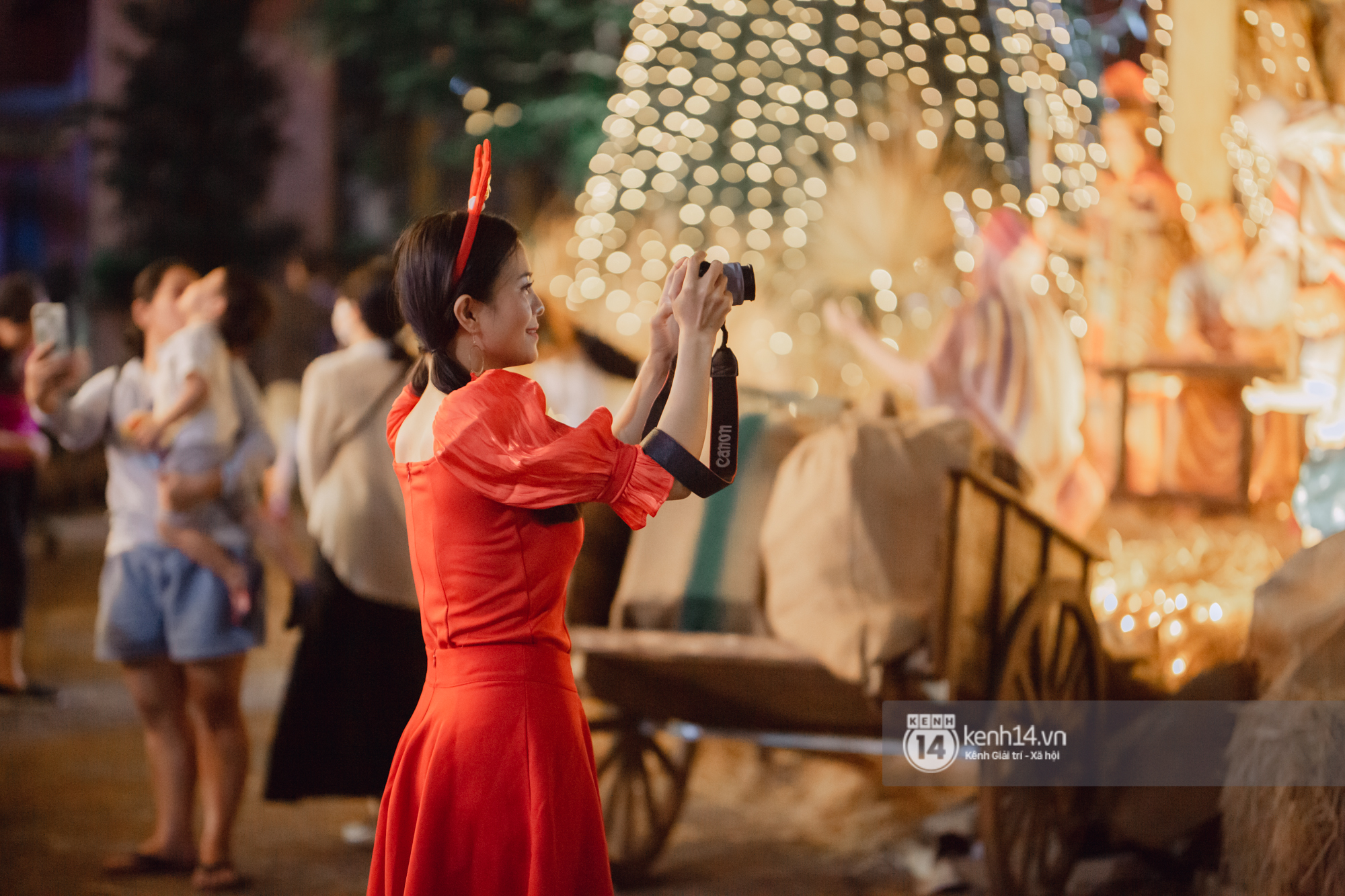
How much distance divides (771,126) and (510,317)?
29.6ft

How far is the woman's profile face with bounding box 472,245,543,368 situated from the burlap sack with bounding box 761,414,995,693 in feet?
5.10

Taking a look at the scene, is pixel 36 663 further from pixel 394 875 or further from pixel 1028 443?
pixel 394 875

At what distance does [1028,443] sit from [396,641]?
263 centimetres

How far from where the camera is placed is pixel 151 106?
571 inches

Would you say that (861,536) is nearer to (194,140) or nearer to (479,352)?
(479,352)

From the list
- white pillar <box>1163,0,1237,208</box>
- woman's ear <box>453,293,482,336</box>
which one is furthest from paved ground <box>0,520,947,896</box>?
white pillar <box>1163,0,1237,208</box>

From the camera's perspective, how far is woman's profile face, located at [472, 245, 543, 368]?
1.81 metres

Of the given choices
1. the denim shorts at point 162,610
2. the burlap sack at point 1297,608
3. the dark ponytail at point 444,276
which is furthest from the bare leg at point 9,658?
the burlap sack at point 1297,608

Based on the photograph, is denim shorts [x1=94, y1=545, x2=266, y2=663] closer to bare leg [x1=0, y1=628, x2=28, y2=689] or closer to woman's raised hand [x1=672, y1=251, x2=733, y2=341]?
woman's raised hand [x1=672, y1=251, x2=733, y2=341]

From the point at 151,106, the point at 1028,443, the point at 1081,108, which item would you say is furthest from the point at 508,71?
the point at 1028,443

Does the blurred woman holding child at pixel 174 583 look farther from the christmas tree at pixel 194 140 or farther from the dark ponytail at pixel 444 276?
the christmas tree at pixel 194 140

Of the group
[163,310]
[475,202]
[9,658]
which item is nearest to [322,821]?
[163,310]

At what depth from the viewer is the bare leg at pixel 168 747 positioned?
3641mm

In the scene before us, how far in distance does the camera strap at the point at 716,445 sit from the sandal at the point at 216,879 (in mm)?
2409
